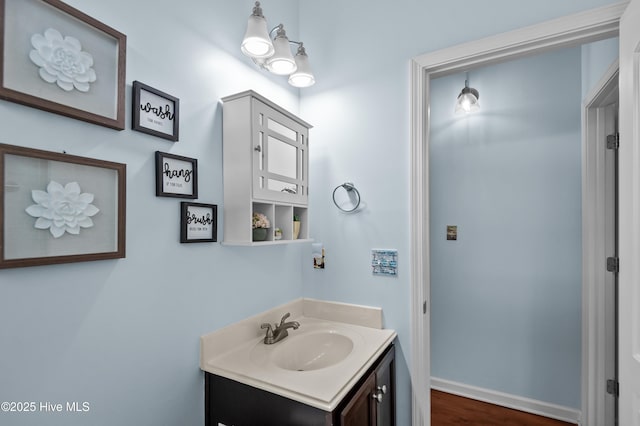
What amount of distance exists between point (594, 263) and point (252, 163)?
6.59ft

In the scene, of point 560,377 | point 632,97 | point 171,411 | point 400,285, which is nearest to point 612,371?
point 560,377

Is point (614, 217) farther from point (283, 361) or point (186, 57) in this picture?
point (186, 57)

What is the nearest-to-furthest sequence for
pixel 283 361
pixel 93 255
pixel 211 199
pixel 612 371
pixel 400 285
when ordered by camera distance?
pixel 93 255 < pixel 211 199 < pixel 283 361 < pixel 400 285 < pixel 612 371

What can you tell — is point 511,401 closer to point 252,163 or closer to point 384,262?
point 384,262

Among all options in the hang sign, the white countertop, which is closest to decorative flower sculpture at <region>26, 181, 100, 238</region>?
the hang sign

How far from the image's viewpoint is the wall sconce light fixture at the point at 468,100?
2297mm

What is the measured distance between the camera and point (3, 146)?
0.72m

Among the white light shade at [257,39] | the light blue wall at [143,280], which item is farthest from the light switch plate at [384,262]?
the white light shade at [257,39]

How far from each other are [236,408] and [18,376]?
0.66 m

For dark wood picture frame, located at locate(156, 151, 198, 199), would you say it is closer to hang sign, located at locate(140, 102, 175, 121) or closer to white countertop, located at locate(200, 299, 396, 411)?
hang sign, located at locate(140, 102, 175, 121)

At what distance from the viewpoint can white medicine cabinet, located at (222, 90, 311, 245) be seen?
127 centimetres

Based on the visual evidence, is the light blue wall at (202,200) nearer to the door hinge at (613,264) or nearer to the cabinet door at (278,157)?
the cabinet door at (278,157)

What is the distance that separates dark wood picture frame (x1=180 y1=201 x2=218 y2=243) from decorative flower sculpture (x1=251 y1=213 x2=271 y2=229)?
151mm

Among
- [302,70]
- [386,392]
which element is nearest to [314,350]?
[386,392]
